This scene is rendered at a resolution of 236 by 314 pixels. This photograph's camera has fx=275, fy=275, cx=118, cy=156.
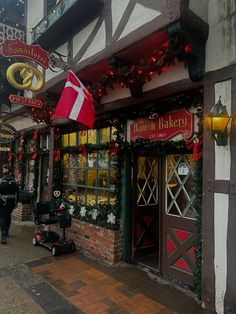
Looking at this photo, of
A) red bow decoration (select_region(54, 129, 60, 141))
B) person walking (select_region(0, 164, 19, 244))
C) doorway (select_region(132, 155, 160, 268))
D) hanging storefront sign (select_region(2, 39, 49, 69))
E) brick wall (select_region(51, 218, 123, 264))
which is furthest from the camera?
red bow decoration (select_region(54, 129, 60, 141))

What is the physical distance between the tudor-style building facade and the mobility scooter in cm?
46

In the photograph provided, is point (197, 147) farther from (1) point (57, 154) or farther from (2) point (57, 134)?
(2) point (57, 134)

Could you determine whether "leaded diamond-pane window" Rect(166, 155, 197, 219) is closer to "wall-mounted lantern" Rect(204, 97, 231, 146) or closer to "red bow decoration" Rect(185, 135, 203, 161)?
"red bow decoration" Rect(185, 135, 203, 161)

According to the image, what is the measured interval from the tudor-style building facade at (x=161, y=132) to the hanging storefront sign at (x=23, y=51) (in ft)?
1.12

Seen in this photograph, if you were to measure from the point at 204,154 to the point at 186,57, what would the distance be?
4.66 ft

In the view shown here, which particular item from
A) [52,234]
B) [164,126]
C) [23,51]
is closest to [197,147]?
[164,126]

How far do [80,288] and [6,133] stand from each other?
6.39m

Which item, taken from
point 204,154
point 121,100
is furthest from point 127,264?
point 121,100

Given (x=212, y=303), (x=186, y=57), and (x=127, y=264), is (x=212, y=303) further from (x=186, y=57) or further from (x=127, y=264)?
(x=186, y=57)

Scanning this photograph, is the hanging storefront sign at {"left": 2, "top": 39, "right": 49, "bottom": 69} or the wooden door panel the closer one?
the hanging storefront sign at {"left": 2, "top": 39, "right": 49, "bottom": 69}

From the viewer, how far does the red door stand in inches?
→ 179

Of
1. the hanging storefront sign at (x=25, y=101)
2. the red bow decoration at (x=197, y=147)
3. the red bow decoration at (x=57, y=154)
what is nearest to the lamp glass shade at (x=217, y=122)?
the red bow decoration at (x=197, y=147)

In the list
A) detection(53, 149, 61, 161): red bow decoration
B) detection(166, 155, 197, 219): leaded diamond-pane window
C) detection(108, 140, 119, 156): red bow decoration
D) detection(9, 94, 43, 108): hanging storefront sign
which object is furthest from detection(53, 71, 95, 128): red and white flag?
detection(53, 149, 61, 161): red bow decoration

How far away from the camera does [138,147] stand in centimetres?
522
